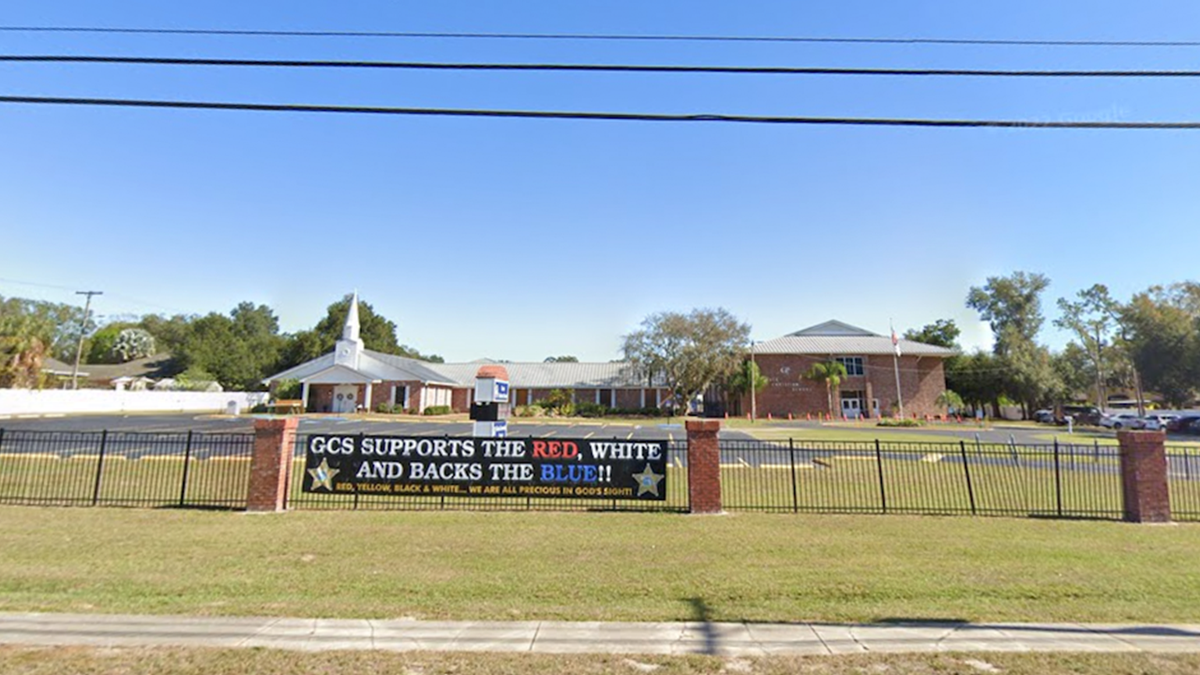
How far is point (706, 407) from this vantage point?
6212 centimetres

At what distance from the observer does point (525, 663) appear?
A: 4500 millimetres

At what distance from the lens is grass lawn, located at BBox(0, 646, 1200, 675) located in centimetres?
434

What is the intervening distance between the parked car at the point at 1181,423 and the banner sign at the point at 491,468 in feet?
173

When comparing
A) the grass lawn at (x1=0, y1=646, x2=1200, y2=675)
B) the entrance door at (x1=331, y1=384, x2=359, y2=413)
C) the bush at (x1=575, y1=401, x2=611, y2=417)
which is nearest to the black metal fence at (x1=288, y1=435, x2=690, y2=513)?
the grass lawn at (x1=0, y1=646, x2=1200, y2=675)

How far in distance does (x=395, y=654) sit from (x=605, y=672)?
175 cm

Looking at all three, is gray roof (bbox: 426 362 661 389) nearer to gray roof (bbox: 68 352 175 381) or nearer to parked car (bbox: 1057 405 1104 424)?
parked car (bbox: 1057 405 1104 424)

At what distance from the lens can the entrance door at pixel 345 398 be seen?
166ft

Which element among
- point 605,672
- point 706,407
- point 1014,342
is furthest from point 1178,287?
point 605,672

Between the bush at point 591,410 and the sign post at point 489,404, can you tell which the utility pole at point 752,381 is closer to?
the bush at point 591,410

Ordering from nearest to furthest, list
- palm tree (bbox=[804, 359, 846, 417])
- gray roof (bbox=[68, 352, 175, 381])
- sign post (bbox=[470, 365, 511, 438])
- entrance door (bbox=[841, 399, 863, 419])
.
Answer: sign post (bbox=[470, 365, 511, 438]) → palm tree (bbox=[804, 359, 846, 417]) → entrance door (bbox=[841, 399, 863, 419]) → gray roof (bbox=[68, 352, 175, 381])

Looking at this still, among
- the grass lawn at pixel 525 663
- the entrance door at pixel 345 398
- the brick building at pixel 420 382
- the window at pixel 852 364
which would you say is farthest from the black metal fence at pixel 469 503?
the window at pixel 852 364

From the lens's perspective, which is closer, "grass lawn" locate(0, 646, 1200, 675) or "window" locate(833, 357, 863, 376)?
"grass lawn" locate(0, 646, 1200, 675)

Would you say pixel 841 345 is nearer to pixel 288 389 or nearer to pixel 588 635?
pixel 288 389

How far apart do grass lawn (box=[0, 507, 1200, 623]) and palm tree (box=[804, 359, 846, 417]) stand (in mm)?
45110
